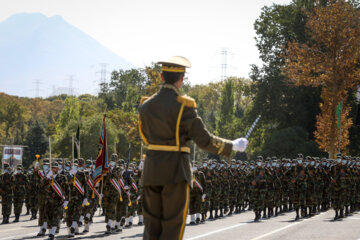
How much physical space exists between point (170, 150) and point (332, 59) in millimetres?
33822

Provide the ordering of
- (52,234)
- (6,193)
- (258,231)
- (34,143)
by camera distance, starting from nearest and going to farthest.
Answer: (52,234)
(258,231)
(6,193)
(34,143)

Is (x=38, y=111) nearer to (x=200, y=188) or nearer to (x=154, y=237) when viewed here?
(x=200, y=188)

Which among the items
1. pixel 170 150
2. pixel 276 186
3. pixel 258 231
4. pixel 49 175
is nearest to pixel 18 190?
pixel 49 175

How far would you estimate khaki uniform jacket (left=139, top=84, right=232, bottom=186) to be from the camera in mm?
6004

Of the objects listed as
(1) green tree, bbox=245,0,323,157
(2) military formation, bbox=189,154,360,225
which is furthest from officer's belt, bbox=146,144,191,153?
(1) green tree, bbox=245,0,323,157

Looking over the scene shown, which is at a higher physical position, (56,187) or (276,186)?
(56,187)

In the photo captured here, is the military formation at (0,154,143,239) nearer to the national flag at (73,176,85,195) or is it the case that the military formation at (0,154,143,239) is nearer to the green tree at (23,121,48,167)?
the national flag at (73,176,85,195)

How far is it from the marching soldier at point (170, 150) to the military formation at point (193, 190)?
998 cm

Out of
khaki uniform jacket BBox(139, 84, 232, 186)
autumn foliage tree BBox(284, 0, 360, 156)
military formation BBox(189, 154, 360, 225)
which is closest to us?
khaki uniform jacket BBox(139, 84, 232, 186)

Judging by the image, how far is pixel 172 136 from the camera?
6102mm

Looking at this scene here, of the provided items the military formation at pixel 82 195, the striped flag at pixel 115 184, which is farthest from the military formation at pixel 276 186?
the striped flag at pixel 115 184

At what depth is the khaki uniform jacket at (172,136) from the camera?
600 centimetres

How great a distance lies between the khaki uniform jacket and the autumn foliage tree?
32973mm

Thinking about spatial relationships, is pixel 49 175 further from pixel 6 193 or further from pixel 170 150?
pixel 170 150
